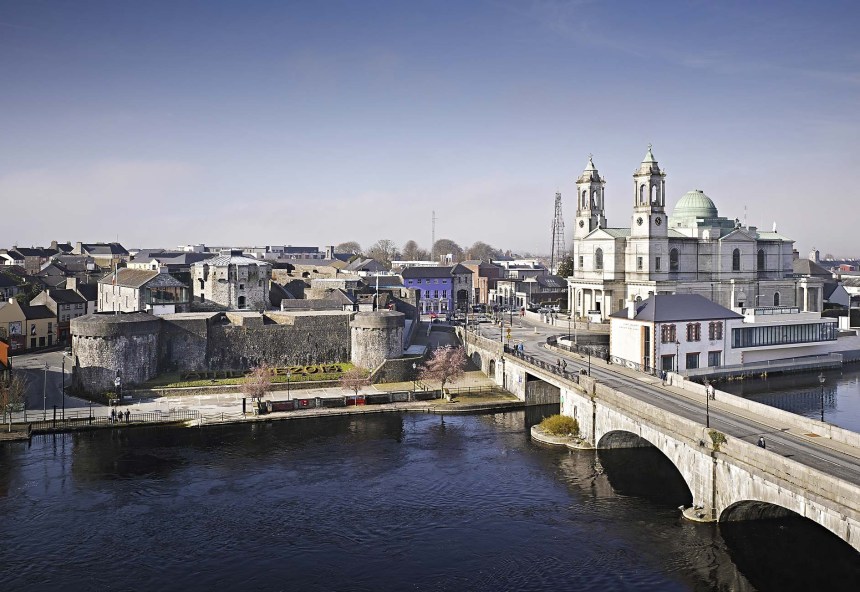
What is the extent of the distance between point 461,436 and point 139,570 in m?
24.2

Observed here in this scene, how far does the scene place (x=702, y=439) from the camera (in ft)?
105

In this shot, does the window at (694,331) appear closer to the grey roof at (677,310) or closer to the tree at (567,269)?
the grey roof at (677,310)

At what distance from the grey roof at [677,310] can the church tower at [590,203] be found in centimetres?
3587

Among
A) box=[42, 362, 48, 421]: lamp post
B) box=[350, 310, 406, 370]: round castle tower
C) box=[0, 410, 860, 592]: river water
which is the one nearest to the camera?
box=[0, 410, 860, 592]: river water

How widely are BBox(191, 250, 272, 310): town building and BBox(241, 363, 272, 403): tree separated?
1863cm

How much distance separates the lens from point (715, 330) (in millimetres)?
62500

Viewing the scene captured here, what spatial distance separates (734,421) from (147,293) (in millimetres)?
56674

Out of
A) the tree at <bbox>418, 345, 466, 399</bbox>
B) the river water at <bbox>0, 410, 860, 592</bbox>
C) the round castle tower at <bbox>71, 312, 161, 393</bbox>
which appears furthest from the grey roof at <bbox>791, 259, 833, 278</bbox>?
the round castle tower at <bbox>71, 312, 161, 393</bbox>

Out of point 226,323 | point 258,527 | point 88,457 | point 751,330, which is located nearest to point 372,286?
point 226,323

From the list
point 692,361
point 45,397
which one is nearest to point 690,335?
point 692,361

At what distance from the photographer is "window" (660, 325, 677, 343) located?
192 ft

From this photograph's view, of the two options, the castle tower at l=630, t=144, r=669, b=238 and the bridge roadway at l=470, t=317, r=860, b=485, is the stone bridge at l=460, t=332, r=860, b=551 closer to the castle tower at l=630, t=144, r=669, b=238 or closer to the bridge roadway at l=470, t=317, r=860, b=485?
the bridge roadway at l=470, t=317, r=860, b=485

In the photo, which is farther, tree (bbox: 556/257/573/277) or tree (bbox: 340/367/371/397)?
tree (bbox: 556/257/573/277)

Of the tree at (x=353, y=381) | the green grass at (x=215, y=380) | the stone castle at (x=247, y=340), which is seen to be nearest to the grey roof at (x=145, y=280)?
the stone castle at (x=247, y=340)
